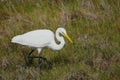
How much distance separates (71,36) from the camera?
10.9 metres

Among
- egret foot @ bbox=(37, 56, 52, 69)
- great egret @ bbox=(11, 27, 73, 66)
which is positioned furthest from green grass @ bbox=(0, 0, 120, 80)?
great egret @ bbox=(11, 27, 73, 66)

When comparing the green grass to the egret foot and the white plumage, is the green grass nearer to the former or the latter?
Result: the egret foot

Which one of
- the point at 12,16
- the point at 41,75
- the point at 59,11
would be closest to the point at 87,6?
the point at 59,11

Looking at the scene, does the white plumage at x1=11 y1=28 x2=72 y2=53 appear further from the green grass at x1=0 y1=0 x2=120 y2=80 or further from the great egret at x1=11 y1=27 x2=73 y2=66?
the green grass at x1=0 y1=0 x2=120 y2=80

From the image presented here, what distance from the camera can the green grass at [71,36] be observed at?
9.91m

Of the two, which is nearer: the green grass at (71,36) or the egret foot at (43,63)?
the green grass at (71,36)

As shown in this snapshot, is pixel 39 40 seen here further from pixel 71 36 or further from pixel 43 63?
pixel 71 36

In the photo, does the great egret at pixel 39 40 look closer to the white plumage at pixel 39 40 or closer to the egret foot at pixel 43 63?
the white plumage at pixel 39 40

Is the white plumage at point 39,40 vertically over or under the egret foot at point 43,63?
over

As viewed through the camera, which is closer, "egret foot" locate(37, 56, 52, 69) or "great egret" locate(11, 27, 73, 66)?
"great egret" locate(11, 27, 73, 66)

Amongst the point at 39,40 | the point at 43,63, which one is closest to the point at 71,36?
the point at 43,63

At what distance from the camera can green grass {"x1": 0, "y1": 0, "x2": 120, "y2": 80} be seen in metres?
9.91

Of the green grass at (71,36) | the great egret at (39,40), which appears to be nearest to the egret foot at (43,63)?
the green grass at (71,36)

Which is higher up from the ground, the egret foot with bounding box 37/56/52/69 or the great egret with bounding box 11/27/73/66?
the great egret with bounding box 11/27/73/66
